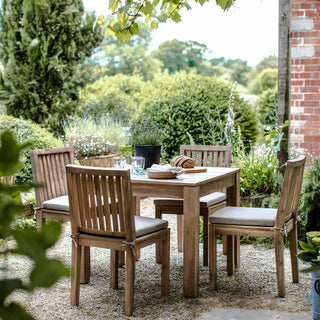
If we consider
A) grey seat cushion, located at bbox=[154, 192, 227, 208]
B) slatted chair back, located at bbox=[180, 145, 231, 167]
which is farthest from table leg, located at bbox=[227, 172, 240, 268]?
slatted chair back, located at bbox=[180, 145, 231, 167]

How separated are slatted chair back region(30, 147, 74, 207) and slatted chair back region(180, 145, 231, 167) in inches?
44.1

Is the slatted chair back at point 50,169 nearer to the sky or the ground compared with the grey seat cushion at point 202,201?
nearer to the sky

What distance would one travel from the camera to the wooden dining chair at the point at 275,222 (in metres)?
3.02

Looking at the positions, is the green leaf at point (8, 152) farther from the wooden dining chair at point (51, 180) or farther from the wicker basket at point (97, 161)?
the wicker basket at point (97, 161)

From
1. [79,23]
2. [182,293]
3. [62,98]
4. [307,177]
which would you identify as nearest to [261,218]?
[182,293]

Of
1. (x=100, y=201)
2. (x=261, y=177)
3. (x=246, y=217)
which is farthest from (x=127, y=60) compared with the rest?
(x=100, y=201)

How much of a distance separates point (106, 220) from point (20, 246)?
256 centimetres

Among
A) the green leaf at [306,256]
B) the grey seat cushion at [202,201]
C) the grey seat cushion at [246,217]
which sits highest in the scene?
the grey seat cushion at [246,217]

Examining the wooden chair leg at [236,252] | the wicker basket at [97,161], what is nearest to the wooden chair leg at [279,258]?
the wooden chair leg at [236,252]

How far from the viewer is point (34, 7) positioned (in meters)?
8.08

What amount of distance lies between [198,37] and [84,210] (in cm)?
2644

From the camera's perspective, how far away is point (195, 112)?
6.78 meters

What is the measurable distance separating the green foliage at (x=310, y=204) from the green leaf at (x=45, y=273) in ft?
13.2

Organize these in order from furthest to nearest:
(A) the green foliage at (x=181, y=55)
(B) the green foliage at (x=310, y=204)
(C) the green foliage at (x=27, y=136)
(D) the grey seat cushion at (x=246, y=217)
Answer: (A) the green foliage at (x=181, y=55) → (C) the green foliage at (x=27, y=136) → (B) the green foliage at (x=310, y=204) → (D) the grey seat cushion at (x=246, y=217)
